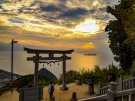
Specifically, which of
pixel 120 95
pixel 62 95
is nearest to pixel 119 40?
pixel 62 95

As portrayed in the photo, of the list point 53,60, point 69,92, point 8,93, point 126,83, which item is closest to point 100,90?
point 126,83

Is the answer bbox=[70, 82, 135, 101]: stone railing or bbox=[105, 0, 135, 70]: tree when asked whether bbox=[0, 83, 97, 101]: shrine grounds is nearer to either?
bbox=[105, 0, 135, 70]: tree

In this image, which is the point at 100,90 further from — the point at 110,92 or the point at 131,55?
the point at 131,55

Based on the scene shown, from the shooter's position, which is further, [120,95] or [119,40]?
[119,40]

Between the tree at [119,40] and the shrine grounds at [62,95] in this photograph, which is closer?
the shrine grounds at [62,95]

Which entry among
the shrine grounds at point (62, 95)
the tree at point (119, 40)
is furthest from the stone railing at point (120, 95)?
the tree at point (119, 40)

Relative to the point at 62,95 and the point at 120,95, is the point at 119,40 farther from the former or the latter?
the point at 120,95

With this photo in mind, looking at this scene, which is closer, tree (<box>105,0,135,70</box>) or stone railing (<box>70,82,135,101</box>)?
stone railing (<box>70,82,135,101</box>)

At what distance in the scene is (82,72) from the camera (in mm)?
22094

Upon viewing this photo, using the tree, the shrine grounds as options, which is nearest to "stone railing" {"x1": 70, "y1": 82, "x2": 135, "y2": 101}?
Result: the shrine grounds

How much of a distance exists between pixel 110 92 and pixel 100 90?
7.12 metres

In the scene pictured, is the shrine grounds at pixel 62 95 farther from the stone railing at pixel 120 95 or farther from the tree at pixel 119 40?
the stone railing at pixel 120 95

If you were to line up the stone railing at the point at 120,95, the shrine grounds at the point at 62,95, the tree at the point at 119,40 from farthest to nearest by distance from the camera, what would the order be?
the tree at the point at 119,40, the shrine grounds at the point at 62,95, the stone railing at the point at 120,95

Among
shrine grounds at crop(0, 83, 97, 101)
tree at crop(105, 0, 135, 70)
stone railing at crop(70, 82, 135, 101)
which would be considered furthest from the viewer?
tree at crop(105, 0, 135, 70)
